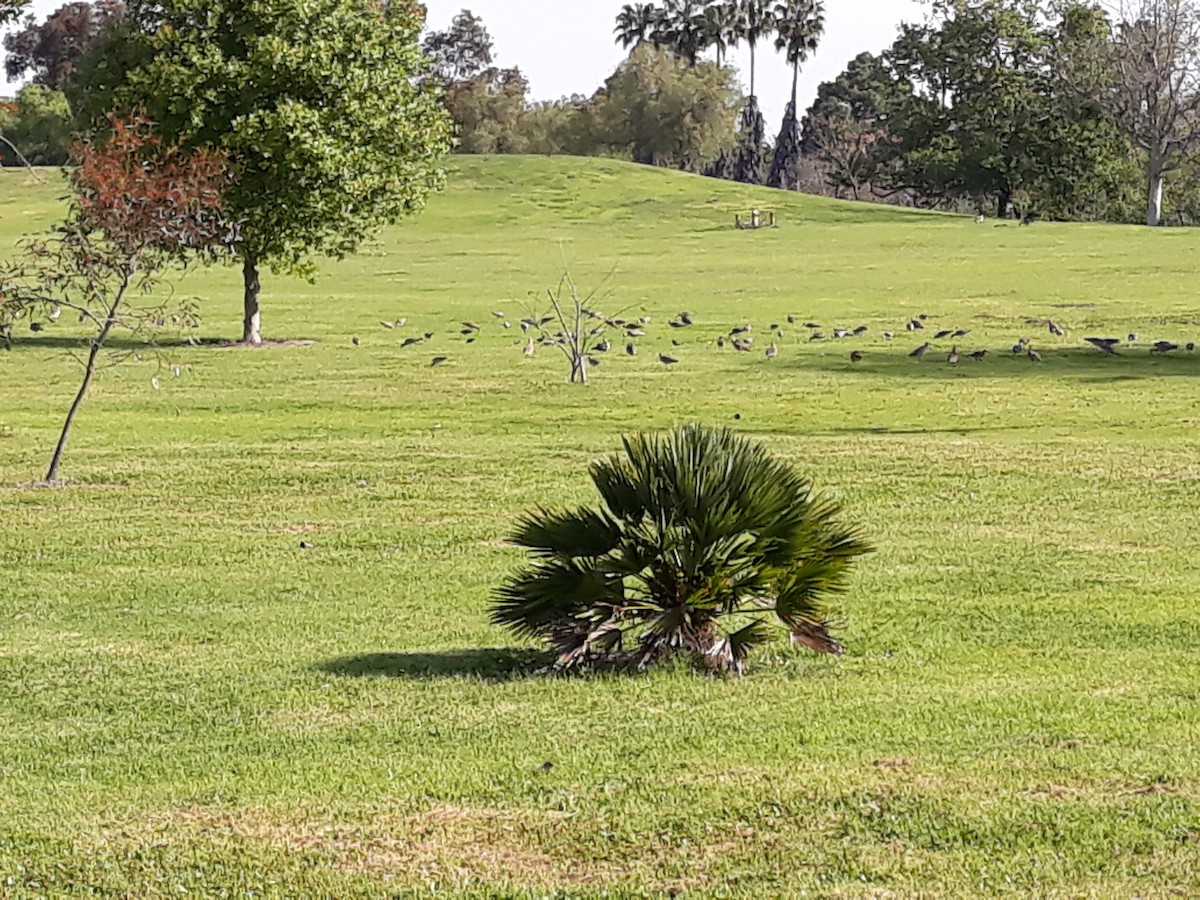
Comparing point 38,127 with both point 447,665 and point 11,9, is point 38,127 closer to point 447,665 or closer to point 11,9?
point 11,9

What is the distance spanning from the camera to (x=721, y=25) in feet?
413

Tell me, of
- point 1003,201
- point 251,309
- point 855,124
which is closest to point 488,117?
point 855,124

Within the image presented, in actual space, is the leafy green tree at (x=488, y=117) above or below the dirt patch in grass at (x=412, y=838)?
above

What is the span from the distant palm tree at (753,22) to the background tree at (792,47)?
75 cm

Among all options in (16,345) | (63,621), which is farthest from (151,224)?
(16,345)

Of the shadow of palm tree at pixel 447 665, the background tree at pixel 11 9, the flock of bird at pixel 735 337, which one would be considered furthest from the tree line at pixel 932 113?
the shadow of palm tree at pixel 447 665

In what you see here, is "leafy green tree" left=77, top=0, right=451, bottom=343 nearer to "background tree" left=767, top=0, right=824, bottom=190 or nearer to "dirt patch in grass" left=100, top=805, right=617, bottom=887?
"dirt patch in grass" left=100, top=805, right=617, bottom=887

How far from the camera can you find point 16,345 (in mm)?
38594

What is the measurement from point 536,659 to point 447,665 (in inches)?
20.2

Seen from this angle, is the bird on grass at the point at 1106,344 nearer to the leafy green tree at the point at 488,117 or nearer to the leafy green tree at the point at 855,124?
the leafy green tree at the point at 855,124

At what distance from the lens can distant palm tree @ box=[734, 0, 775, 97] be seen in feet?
408

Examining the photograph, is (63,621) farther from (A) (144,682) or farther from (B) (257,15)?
(B) (257,15)

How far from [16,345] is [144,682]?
1168 inches

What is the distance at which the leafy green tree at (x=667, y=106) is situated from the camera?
11800 centimetres
